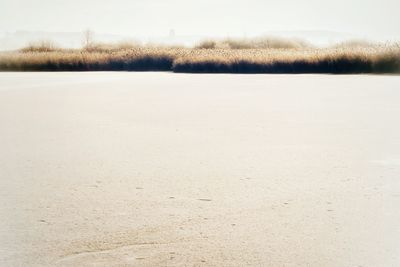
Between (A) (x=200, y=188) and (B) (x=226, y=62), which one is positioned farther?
(B) (x=226, y=62)

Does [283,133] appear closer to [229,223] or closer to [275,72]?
[229,223]

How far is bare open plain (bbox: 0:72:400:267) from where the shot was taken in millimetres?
2121

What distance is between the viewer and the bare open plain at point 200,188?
212 centimetres

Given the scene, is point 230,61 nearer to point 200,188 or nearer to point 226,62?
point 226,62

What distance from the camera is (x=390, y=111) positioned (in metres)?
6.18

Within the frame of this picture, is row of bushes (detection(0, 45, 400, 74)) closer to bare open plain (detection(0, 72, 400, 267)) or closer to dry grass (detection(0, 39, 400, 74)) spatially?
dry grass (detection(0, 39, 400, 74))

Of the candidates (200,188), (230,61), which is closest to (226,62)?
(230,61)

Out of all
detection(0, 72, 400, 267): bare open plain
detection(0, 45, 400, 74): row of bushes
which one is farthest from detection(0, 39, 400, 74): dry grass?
detection(0, 72, 400, 267): bare open plain

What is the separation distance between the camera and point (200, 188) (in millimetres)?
3033

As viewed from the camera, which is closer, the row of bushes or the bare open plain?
the bare open plain

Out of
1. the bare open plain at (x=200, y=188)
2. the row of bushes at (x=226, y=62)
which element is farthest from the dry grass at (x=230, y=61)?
the bare open plain at (x=200, y=188)

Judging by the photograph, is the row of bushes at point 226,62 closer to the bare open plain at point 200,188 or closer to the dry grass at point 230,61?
the dry grass at point 230,61

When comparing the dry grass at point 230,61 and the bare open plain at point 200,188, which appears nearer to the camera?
the bare open plain at point 200,188

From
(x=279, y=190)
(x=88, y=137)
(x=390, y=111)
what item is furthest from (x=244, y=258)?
(x=390, y=111)
